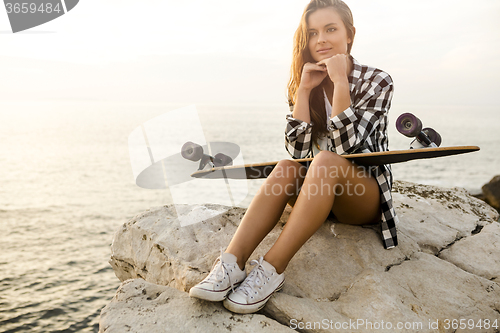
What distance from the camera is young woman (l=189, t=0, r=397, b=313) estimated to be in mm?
1824

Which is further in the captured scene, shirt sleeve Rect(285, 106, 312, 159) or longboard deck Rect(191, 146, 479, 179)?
shirt sleeve Rect(285, 106, 312, 159)

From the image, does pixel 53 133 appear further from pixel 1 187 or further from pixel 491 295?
pixel 491 295

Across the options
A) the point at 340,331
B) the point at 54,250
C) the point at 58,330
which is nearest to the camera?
the point at 340,331

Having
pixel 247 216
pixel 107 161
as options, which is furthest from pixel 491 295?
pixel 107 161

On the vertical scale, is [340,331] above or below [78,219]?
→ above

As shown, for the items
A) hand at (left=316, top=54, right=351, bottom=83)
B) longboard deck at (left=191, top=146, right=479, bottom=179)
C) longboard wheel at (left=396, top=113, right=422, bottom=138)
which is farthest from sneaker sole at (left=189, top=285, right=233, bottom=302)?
longboard wheel at (left=396, top=113, right=422, bottom=138)

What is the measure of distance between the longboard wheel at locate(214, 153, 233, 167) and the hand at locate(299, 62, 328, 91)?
800 millimetres

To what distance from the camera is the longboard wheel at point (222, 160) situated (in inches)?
108

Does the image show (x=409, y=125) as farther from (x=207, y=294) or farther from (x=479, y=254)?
(x=207, y=294)

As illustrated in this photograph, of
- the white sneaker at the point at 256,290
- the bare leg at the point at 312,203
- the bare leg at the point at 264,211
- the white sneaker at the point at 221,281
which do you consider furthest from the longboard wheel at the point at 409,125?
the white sneaker at the point at 221,281

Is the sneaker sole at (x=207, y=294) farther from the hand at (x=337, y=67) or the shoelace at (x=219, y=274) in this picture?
the hand at (x=337, y=67)

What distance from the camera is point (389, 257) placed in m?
Answer: 2.25

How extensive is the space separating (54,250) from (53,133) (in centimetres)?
2505

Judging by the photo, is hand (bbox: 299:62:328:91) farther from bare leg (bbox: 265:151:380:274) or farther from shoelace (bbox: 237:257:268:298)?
shoelace (bbox: 237:257:268:298)
